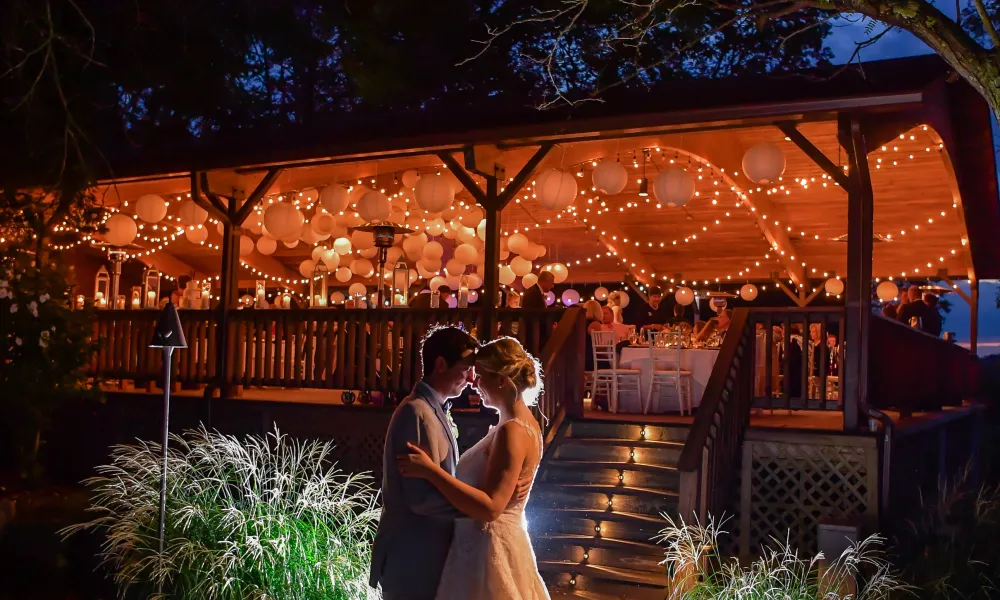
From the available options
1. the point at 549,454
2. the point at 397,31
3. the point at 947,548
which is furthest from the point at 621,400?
the point at 397,31

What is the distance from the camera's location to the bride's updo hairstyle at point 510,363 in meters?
3.83

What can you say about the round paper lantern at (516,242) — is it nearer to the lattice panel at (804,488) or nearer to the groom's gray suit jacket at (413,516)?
the lattice panel at (804,488)

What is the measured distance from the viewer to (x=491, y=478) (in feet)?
12.1

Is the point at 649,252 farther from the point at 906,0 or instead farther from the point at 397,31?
the point at 906,0

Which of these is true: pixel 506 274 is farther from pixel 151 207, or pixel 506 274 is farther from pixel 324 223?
pixel 151 207

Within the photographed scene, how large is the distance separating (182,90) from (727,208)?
1119 centimetres

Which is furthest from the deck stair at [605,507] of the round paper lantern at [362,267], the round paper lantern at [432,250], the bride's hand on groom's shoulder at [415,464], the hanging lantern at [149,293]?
the round paper lantern at [362,267]

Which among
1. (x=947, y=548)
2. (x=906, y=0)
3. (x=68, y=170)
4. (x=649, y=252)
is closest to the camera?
(x=906, y=0)

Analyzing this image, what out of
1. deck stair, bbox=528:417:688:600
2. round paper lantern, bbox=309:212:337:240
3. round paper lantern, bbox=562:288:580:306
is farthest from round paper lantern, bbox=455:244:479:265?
round paper lantern, bbox=562:288:580:306

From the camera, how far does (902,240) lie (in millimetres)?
16719

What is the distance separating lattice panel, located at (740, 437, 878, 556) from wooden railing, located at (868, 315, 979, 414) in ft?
4.12

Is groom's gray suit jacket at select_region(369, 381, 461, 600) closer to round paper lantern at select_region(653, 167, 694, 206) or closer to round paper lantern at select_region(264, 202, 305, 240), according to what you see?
round paper lantern at select_region(653, 167, 694, 206)

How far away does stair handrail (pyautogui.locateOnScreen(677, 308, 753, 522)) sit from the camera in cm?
708

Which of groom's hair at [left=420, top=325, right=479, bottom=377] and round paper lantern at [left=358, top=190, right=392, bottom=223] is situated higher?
round paper lantern at [left=358, top=190, right=392, bottom=223]
